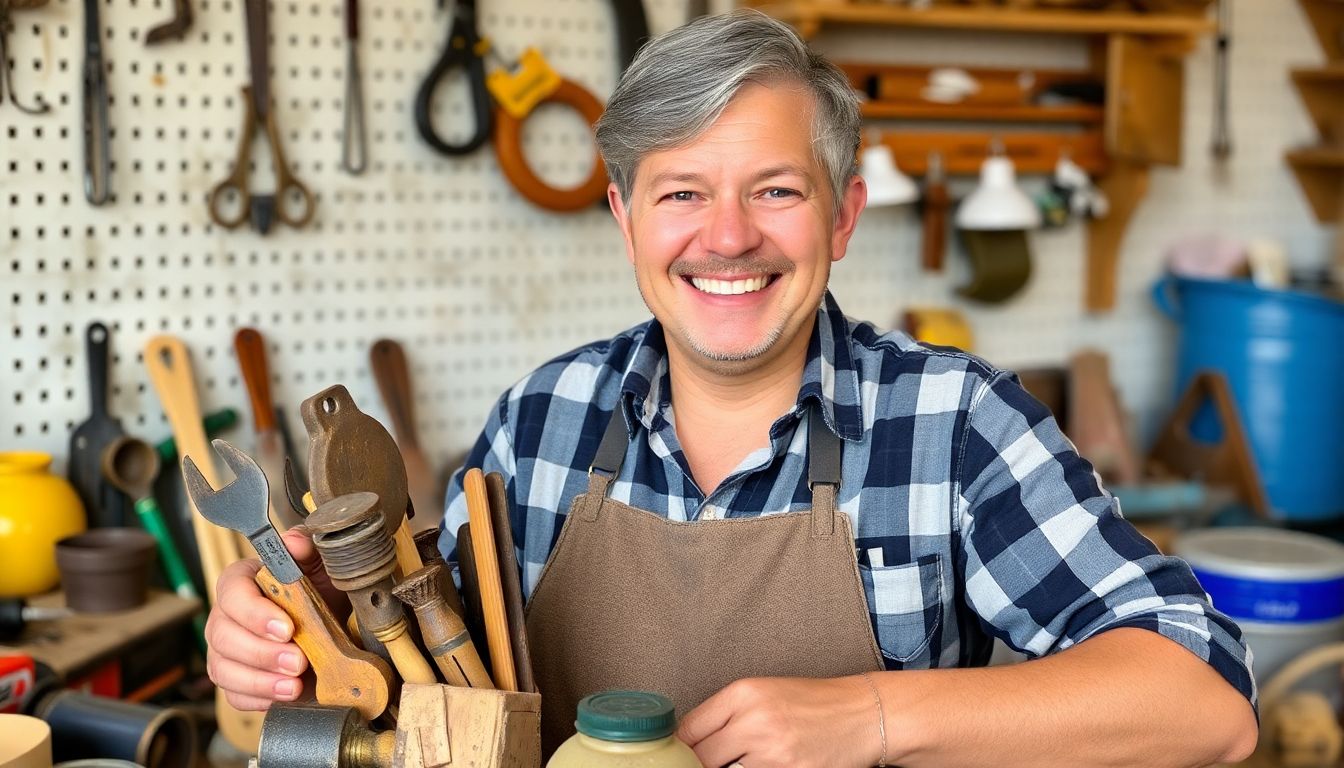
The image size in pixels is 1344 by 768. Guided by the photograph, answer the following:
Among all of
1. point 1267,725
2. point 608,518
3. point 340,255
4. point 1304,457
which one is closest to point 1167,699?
point 608,518

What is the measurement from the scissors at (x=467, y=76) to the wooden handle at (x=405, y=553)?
4.42ft

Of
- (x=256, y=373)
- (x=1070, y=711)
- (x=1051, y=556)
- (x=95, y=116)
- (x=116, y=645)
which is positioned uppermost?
(x=95, y=116)

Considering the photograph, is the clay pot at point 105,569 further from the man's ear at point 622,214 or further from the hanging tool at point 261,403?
the man's ear at point 622,214

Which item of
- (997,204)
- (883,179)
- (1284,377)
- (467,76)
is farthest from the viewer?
(1284,377)

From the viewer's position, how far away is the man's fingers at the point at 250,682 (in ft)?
3.50

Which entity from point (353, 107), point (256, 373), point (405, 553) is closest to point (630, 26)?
point (353, 107)

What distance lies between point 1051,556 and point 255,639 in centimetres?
75

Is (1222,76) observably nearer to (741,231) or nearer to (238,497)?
(741,231)

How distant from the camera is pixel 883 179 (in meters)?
2.68

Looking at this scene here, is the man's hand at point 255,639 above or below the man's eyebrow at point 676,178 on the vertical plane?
below

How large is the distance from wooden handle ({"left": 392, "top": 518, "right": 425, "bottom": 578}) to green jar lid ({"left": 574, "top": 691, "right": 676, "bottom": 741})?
0.20m

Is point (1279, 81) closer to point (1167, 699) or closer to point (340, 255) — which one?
point (340, 255)

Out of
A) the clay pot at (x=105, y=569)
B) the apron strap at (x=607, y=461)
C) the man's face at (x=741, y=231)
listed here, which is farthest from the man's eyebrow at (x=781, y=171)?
the clay pot at (x=105, y=569)

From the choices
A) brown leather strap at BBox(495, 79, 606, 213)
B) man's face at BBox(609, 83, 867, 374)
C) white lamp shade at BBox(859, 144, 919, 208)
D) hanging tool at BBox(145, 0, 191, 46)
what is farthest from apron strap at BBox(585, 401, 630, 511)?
white lamp shade at BBox(859, 144, 919, 208)
